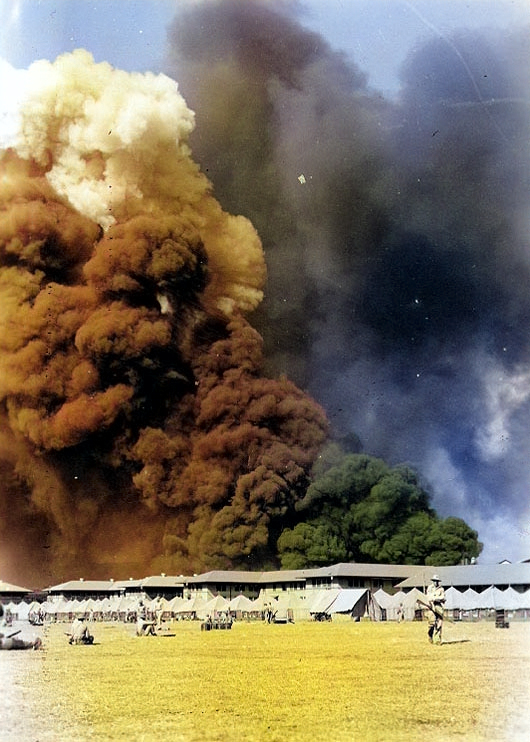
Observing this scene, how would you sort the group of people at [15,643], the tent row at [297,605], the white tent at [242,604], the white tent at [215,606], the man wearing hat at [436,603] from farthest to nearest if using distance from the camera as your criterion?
the white tent at [242,604]
the white tent at [215,606]
the tent row at [297,605]
the group of people at [15,643]
the man wearing hat at [436,603]

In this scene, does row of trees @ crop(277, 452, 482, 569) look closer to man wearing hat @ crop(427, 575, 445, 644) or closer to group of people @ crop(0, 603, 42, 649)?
man wearing hat @ crop(427, 575, 445, 644)

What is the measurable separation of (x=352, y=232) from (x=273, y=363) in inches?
216

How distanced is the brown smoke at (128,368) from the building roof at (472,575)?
17.7 feet

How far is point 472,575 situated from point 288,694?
69.9 ft

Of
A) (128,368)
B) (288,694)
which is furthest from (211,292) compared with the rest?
(288,694)

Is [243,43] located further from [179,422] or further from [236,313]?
[179,422]

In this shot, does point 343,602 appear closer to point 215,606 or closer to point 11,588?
point 215,606

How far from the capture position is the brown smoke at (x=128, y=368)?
25.1 metres

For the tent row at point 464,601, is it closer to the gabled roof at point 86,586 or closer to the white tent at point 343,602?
the white tent at point 343,602

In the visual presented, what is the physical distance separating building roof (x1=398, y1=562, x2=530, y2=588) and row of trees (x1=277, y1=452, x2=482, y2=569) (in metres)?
0.37

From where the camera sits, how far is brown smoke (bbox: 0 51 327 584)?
987 inches

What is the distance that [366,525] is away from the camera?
29859 millimetres

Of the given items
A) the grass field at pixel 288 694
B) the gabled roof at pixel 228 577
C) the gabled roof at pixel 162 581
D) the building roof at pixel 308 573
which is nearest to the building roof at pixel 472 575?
the building roof at pixel 308 573

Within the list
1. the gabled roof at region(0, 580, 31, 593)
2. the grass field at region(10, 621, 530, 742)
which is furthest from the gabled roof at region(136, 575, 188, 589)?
the grass field at region(10, 621, 530, 742)
